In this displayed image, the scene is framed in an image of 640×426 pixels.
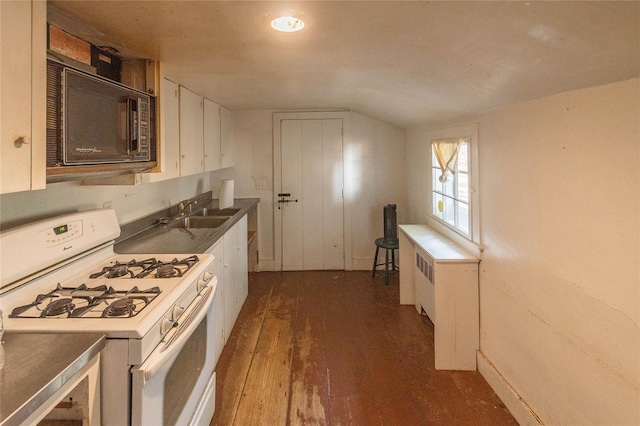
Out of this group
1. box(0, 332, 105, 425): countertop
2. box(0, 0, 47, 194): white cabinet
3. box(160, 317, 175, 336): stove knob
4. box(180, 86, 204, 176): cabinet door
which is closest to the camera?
box(0, 332, 105, 425): countertop

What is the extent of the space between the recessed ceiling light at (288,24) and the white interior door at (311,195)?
3.07 m

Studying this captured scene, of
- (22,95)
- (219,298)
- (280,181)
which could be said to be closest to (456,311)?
(219,298)

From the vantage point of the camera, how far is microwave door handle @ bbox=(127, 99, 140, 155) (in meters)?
1.67

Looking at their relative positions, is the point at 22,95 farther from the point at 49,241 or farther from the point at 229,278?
the point at 229,278

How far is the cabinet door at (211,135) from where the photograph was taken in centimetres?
340

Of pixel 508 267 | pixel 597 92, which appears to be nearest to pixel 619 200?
pixel 597 92

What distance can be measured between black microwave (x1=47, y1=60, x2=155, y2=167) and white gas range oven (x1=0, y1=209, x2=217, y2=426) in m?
0.37

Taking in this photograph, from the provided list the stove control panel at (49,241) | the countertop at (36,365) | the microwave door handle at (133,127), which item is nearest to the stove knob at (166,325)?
the countertop at (36,365)

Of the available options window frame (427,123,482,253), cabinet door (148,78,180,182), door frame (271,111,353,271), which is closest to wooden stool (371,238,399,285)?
door frame (271,111,353,271)

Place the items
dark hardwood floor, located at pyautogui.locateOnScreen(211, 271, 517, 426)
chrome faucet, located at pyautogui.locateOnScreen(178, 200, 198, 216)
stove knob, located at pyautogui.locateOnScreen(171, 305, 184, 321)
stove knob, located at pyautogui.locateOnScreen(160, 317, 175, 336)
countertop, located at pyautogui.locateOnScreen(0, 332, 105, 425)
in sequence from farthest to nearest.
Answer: chrome faucet, located at pyautogui.locateOnScreen(178, 200, 198, 216), dark hardwood floor, located at pyautogui.locateOnScreen(211, 271, 517, 426), stove knob, located at pyautogui.locateOnScreen(171, 305, 184, 321), stove knob, located at pyautogui.locateOnScreen(160, 317, 175, 336), countertop, located at pyautogui.locateOnScreen(0, 332, 105, 425)

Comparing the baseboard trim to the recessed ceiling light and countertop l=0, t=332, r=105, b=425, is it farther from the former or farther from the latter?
the recessed ceiling light

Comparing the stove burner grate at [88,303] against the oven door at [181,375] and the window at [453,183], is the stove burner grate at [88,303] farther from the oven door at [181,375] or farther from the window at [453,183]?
the window at [453,183]

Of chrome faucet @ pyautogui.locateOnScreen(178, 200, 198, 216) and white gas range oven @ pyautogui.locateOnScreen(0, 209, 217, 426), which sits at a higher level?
chrome faucet @ pyautogui.locateOnScreen(178, 200, 198, 216)

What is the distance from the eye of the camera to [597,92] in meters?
1.42
